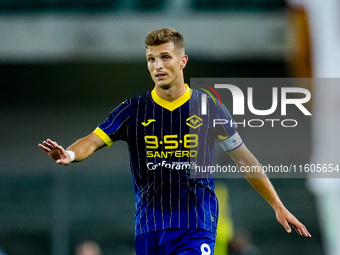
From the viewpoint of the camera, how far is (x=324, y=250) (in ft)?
50.7

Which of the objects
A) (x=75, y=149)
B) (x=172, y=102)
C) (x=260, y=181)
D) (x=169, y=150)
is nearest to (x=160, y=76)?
(x=172, y=102)

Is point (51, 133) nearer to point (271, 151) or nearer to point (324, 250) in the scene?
point (271, 151)

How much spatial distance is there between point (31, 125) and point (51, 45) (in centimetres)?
252

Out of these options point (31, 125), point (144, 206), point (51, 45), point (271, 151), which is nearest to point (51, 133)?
point (31, 125)

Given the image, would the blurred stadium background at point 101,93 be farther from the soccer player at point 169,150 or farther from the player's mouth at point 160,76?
the player's mouth at point 160,76

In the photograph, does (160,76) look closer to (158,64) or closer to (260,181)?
(158,64)

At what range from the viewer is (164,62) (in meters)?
5.92

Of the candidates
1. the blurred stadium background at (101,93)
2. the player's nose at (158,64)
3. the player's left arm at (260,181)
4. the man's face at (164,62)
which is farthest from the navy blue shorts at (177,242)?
the blurred stadium background at (101,93)

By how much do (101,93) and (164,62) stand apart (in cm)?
1296

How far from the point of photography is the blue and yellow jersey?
19.5 feet
